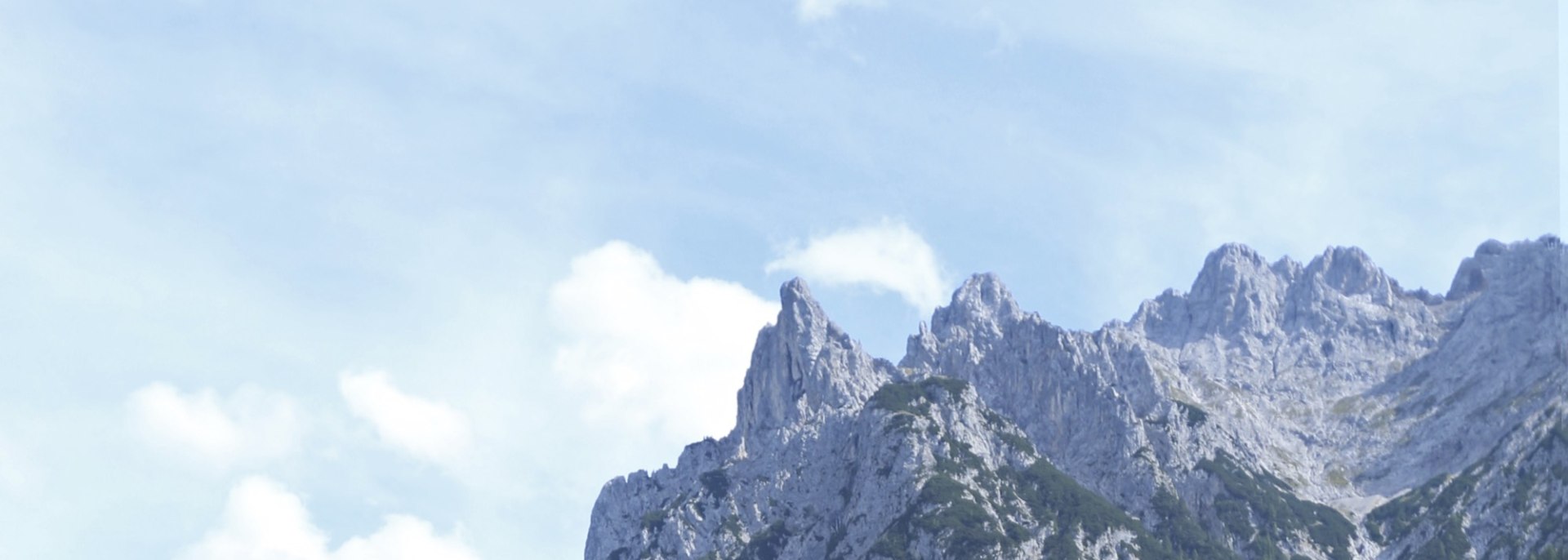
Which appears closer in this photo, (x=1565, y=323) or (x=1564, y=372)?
(x=1565, y=323)

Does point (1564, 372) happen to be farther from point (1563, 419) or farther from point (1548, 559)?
point (1548, 559)

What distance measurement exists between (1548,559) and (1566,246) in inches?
6057

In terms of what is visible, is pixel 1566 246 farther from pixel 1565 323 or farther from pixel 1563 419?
pixel 1563 419

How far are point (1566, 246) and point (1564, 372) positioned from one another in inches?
162

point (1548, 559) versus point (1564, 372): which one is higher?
point (1548, 559)

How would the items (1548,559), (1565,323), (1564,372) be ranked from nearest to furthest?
(1565,323) < (1564,372) < (1548,559)

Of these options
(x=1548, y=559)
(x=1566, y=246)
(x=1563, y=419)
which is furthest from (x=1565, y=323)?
(x=1548, y=559)

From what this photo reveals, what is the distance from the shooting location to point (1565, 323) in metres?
39.1

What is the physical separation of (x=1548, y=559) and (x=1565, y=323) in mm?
154602

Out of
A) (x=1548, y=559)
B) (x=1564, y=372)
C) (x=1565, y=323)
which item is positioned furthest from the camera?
(x=1548, y=559)

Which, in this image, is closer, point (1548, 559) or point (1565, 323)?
point (1565, 323)

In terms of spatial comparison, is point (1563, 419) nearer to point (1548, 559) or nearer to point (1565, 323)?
point (1565, 323)

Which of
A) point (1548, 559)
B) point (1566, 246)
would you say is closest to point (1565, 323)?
point (1566, 246)

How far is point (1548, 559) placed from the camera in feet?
582
